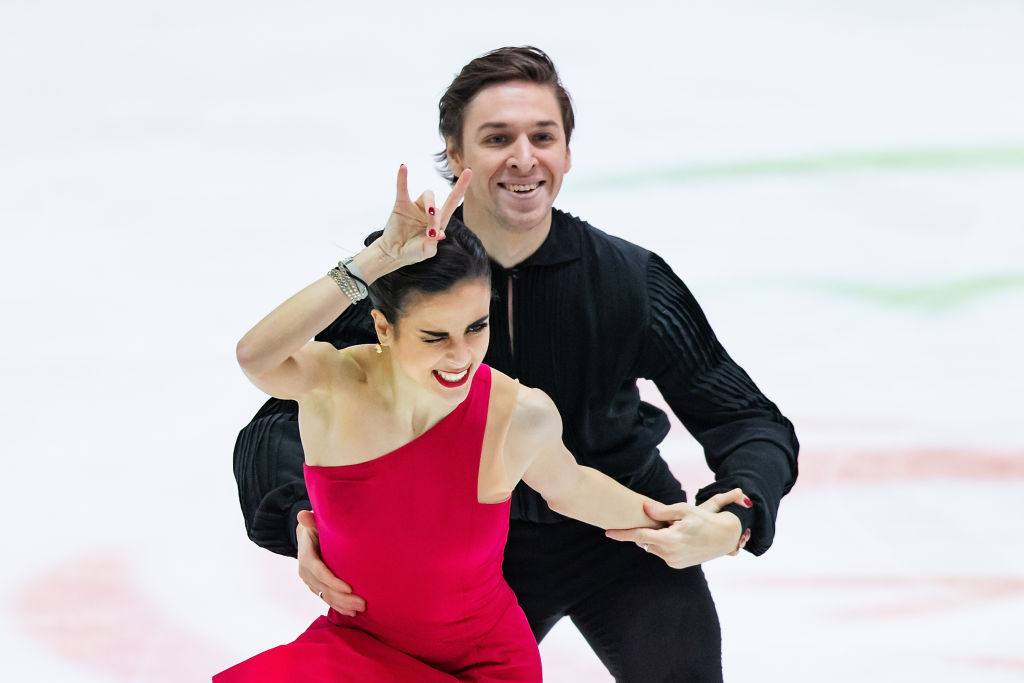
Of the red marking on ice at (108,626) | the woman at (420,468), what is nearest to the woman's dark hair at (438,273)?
the woman at (420,468)

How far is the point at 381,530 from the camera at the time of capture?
291 cm

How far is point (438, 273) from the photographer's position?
2654 millimetres

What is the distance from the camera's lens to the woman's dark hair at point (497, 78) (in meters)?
3.51

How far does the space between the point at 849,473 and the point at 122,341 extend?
312 cm

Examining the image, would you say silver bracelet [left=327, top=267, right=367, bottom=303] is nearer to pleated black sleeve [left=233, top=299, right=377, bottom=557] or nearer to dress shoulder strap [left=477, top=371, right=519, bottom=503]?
dress shoulder strap [left=477, top=371, right=519, bottom=503]

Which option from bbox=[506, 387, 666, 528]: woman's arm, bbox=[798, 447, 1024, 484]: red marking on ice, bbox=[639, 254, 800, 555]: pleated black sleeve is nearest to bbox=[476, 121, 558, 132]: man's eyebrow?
bbox=[639, 254, 800, 555]: pleated black sleeve

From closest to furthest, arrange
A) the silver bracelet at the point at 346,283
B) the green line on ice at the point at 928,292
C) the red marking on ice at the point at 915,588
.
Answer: the silver bracelet at the point at 346,283 → the red marking on ice at the point at 915,588 → the green line on ice at the point at 928,292

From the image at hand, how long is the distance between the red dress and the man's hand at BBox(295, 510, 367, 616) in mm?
22

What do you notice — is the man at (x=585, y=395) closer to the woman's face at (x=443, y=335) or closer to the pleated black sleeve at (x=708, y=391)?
the pleated black sleeve at (x=708, y=391)

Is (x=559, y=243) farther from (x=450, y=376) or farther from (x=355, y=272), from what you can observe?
(x=355, y=272)

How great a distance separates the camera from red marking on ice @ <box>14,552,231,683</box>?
452 centimetres

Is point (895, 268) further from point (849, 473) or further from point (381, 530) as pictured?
point (381, 530)

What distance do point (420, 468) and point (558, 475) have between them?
0.38 m

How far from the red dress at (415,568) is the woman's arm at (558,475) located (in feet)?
0.34
